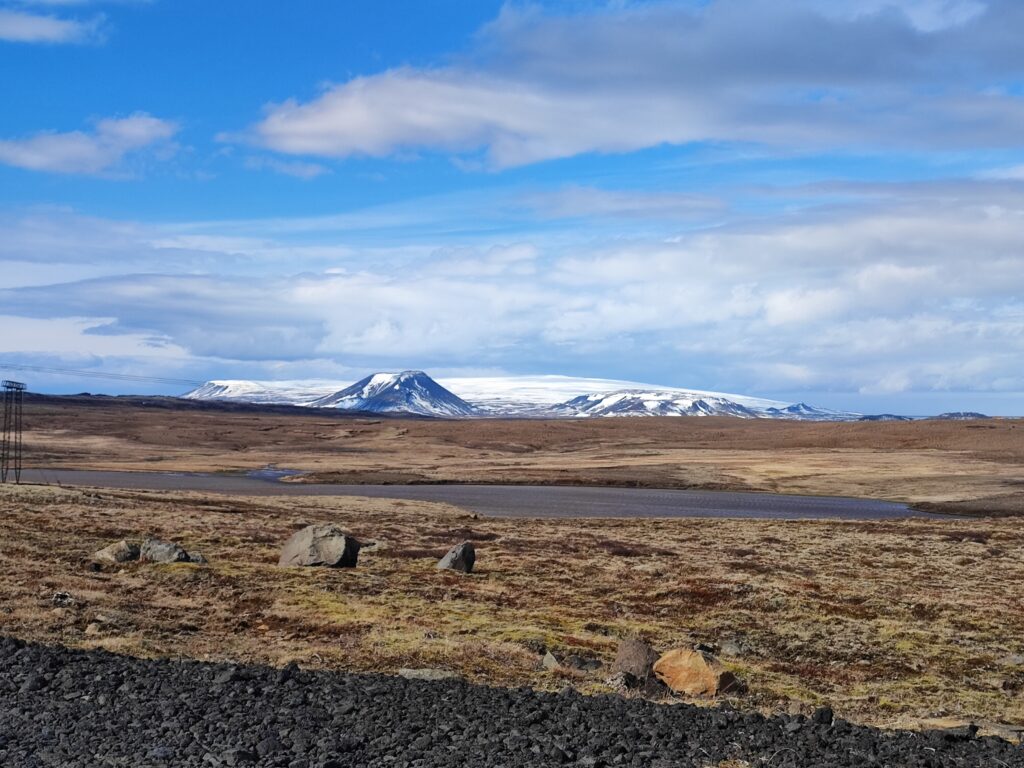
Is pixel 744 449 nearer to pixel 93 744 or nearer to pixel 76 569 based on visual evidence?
pixel 76 569

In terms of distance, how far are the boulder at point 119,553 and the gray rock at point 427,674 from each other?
15.0 m

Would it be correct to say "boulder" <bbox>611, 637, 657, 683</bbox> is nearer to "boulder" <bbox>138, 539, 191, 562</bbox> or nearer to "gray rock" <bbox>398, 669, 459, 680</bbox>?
"gray rock" <bbox>398, 669, 459, 680</bbox>

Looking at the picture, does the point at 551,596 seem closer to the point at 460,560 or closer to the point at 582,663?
the point at 460,560

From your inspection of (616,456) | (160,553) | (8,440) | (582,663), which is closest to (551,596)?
(582,663)

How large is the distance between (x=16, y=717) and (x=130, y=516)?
107ft

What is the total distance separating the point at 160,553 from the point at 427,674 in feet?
49.9

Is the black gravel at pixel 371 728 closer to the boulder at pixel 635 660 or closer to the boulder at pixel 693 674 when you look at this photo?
the boulder at pixel 693 674

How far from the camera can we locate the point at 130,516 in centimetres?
4691

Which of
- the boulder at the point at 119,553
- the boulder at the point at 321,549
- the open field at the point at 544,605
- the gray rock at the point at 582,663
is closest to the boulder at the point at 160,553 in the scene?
the boulder at the point at 119,553

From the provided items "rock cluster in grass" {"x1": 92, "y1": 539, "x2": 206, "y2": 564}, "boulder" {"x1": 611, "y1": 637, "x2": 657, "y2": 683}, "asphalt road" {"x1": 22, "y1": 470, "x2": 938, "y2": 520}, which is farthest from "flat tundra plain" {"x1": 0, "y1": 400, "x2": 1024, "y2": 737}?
"asphalt road" {"x1": 22, "y1": 470, "x2": 938, "y2": 520}

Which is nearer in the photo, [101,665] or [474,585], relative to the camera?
[101,665]

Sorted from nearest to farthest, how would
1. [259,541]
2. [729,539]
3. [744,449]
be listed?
[259,541]
[729,539]
[744,449]

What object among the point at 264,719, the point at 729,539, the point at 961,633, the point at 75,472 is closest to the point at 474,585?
the point at 961,633

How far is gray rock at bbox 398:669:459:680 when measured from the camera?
1973 centimetres
